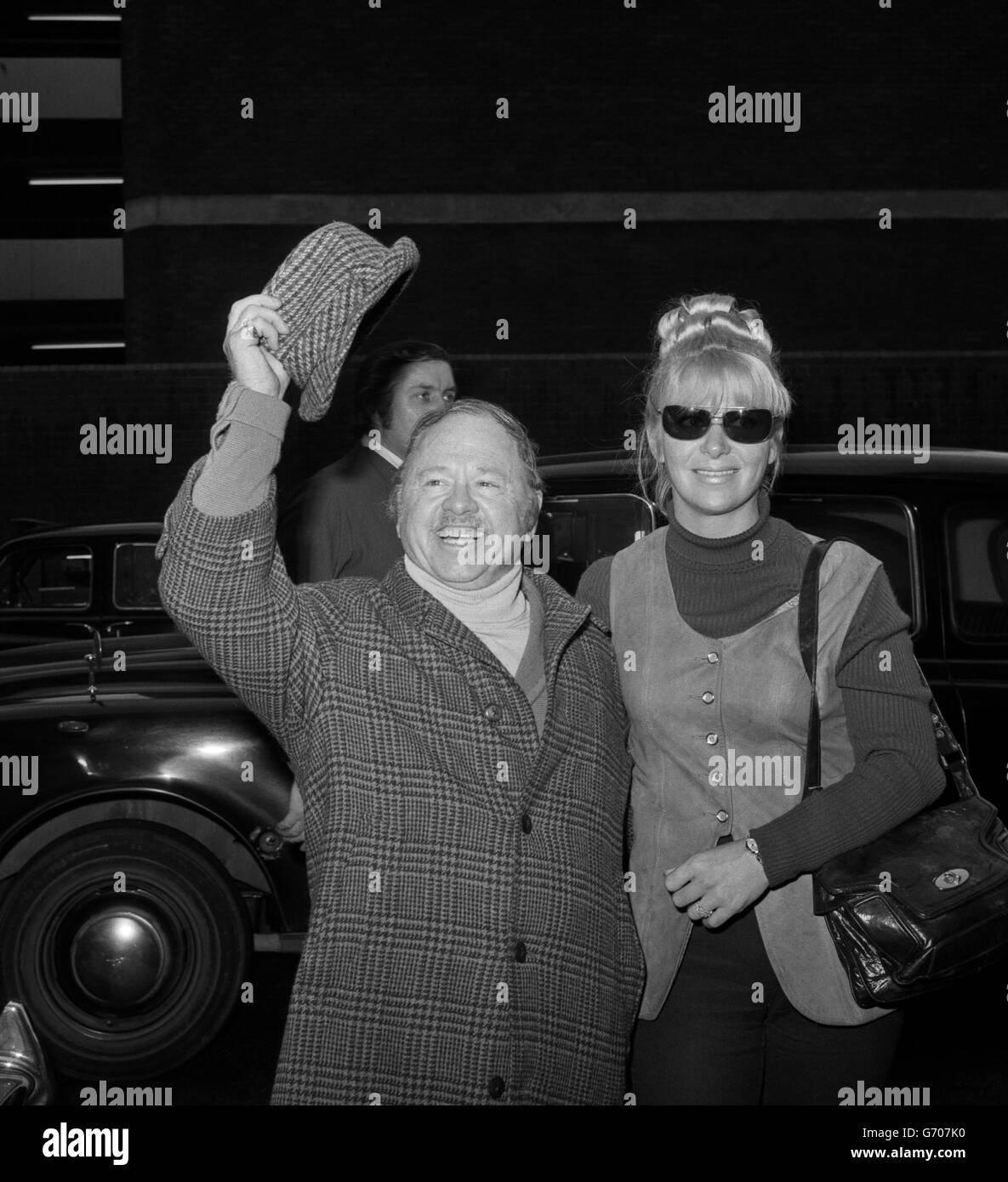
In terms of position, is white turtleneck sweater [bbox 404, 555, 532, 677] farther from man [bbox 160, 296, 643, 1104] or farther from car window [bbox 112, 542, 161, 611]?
car window [bbox 112, 542, 161, 611]

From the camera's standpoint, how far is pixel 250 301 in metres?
2.10

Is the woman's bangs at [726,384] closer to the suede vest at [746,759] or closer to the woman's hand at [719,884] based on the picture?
the suede vest at [746,759]

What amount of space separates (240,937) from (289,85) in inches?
570

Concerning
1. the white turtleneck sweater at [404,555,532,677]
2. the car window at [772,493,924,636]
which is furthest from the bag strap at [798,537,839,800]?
the car window at [772,493,924,636]

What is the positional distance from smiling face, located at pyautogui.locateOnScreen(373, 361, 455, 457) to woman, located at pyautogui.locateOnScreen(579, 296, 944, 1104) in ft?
7.74

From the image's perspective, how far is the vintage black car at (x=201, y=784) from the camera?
186 inches

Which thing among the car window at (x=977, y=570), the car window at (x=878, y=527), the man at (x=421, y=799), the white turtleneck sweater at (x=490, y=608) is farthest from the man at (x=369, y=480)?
the man at (x=421, y=799)

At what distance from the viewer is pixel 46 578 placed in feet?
23.2

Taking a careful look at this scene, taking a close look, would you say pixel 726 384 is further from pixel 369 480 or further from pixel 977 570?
pixel 977 570

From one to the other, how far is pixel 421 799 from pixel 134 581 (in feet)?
16.8

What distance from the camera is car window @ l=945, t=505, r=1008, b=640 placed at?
4844mm

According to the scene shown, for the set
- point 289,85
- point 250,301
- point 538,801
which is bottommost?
point 538,801
